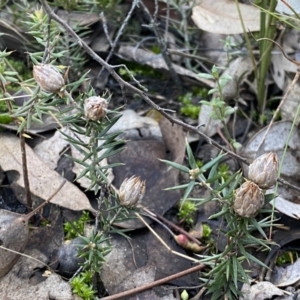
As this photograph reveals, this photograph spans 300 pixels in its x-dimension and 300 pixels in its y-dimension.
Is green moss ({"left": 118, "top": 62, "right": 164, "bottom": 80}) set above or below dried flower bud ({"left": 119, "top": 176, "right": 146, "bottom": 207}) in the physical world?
below

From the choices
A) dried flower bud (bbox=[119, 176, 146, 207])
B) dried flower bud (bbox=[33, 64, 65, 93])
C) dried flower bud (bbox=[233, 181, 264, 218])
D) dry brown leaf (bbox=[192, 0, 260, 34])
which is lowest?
dried flower bud (bbox=[119, 176, 146, 207])

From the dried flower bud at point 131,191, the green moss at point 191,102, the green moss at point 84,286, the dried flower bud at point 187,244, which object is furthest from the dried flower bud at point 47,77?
the green moss at point 191,102

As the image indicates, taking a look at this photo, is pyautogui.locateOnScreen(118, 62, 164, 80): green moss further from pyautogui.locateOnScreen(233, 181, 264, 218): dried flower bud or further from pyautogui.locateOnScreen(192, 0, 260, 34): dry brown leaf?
pyautogui.locateOnScreen(233, 181, 264, 218): dried flower bud

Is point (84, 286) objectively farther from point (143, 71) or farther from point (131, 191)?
point (143, 71)

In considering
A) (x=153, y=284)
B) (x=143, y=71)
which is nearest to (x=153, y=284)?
(x=153, y=284)

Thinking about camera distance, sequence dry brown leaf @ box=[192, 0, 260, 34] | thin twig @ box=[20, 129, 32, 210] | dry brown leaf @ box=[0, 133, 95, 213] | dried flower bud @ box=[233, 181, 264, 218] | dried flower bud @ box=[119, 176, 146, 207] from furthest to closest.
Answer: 1. dry brown leaf @ box=[192, 0, 260, 34]
2. dry brown leaf @ box=[0, 133, 95, 213]
3. thin twig @ box=[20, 129, 32, 210]
4. dried flower bud @ box=[119, 176, 146, 207]
5. dried flower bud @ box=[233, 181, 264, 218]

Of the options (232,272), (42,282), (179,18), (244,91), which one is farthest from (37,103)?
(179,18)

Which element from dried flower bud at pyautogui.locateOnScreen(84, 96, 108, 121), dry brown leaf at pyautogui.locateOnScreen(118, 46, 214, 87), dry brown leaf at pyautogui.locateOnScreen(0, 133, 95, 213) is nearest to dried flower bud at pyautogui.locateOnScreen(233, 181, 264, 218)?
dried flower bud at pyautogui.locateOnScreen(84, 96, 108, 121)
